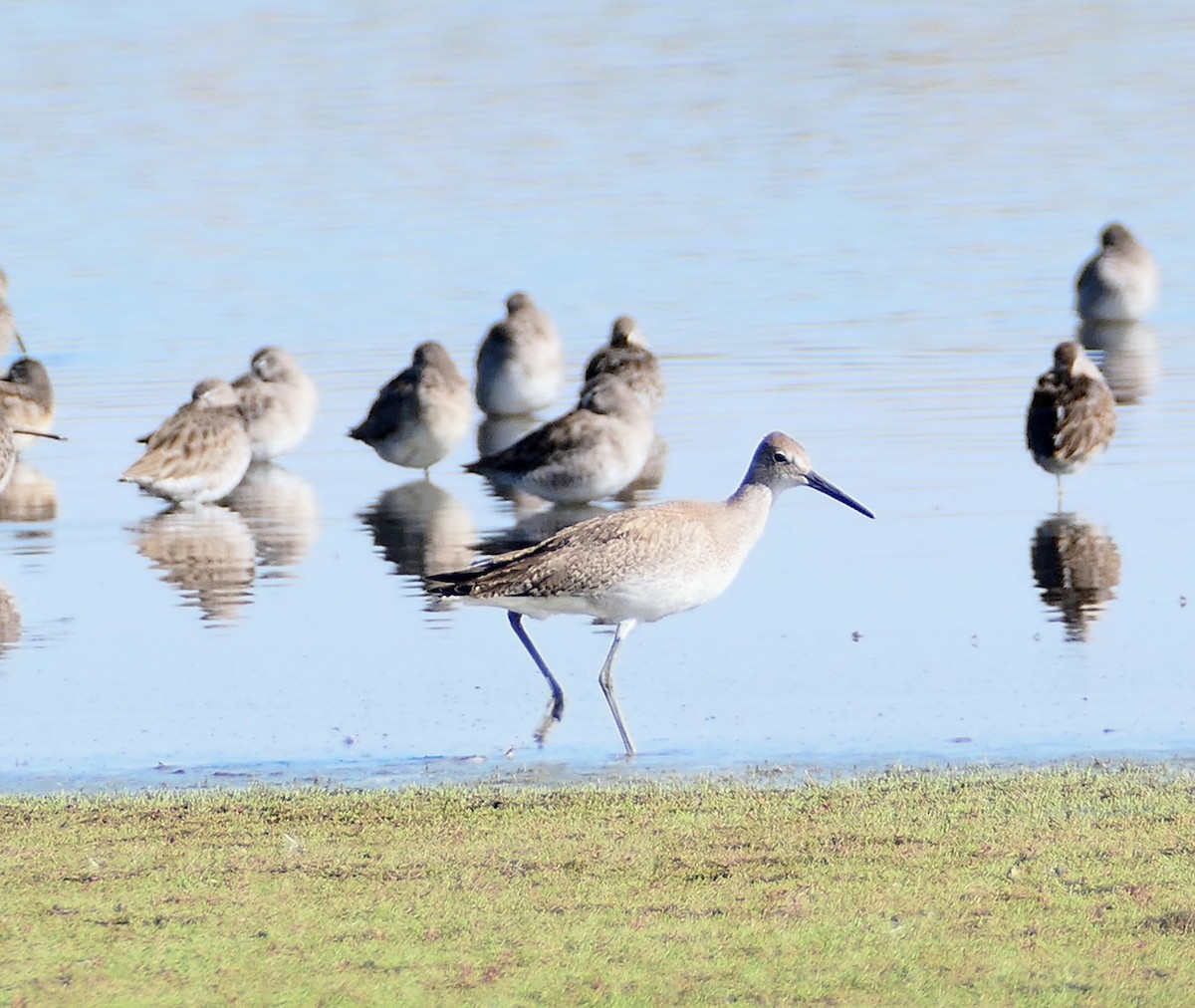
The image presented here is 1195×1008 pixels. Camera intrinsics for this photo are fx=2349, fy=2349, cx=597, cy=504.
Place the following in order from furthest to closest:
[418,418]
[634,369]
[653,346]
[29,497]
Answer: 1. [653,346]
2. [634,369]
3. [418,418]
4. [29,497]

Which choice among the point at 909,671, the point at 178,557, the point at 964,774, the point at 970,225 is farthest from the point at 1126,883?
the point at 970,225

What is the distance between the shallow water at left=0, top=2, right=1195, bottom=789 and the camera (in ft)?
29.9

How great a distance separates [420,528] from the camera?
43.8ft

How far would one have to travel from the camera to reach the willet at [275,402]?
15.5 m

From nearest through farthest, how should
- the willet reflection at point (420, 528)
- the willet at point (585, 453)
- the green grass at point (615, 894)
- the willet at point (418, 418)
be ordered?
the green grass at point (615, 894)
the willet reflection at point (420, 528)
the willet at point (585, 453)
the willet at point (418, 418)

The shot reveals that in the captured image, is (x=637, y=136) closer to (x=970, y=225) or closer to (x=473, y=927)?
(x=970, y=225)

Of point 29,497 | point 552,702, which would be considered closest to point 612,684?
point 552,702

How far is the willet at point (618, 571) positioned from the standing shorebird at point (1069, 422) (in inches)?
190

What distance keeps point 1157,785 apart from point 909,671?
2079mm

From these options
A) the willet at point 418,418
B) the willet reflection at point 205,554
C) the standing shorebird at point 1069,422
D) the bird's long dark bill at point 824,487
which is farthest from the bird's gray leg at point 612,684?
the willet at point 418,418

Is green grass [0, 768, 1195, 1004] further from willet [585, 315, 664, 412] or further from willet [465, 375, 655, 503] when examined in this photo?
willet [585, 315, 664, 412]

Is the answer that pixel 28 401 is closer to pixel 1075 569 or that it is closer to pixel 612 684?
pixel 1075 569

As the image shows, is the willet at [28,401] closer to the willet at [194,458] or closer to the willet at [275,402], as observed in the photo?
the willet at [275,402]

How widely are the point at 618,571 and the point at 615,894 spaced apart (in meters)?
2.43
